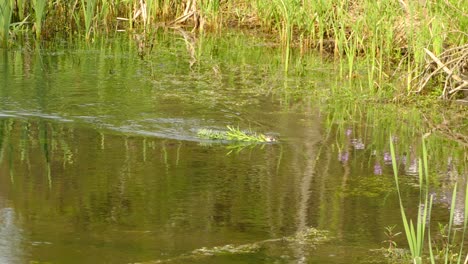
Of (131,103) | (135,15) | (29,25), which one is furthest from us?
(135,15)

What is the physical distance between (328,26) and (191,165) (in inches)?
185

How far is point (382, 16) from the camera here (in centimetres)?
775

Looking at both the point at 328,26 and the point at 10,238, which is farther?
the point at 328,26

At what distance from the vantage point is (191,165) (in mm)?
5051

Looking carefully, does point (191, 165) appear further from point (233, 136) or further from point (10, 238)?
point (10, 238)

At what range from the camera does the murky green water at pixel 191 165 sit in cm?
380

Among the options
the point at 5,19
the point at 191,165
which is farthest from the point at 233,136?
the point at 5,19

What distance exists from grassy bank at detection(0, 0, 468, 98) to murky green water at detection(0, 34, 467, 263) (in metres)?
0.46

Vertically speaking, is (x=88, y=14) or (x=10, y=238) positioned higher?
(x=88, y=14)

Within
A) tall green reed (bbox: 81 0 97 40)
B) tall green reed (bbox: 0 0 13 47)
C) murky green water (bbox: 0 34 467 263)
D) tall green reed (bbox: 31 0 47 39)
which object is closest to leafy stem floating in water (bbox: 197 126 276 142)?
murky green water (bbox: 0 34 467 263)

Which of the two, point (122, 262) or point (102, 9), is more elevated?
point (102, 9)

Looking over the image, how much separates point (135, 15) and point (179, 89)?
359cm

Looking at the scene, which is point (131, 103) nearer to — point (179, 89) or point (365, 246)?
point (179, 89)

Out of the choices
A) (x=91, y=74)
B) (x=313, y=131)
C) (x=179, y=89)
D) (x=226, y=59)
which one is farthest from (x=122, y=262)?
(x=226, y=59)
